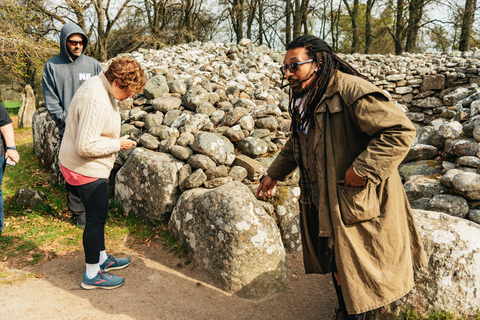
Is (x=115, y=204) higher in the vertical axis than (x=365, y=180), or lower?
lower

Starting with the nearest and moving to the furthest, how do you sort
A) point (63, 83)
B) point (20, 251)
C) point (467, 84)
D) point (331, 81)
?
point (331, 81), point (20, 251), point (63, 83), point (467, 84)

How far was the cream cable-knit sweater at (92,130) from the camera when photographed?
2.42m

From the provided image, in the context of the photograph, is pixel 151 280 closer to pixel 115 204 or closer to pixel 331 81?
pixel 115 204

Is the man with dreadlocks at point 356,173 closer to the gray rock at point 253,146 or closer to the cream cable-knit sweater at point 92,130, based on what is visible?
the cream cable-knit sweater at point 92,130

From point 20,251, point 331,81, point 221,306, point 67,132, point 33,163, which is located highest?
point 331,81

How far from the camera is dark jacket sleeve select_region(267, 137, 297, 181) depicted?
247 cm

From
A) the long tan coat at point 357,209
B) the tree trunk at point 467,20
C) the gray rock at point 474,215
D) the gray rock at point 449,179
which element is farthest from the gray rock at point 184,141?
the tree trunk at point 467,20

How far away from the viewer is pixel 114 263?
3271mm

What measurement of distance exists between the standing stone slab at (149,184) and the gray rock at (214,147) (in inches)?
12.8

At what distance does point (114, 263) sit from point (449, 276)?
121 inches

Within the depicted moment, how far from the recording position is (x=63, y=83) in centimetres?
390

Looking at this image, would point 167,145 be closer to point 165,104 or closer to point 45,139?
point 165,104

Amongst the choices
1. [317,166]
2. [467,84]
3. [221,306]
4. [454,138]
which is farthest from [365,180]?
[467,84]

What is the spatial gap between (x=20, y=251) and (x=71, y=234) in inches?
21.3
